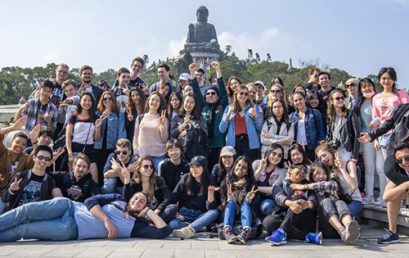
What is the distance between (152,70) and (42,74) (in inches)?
902

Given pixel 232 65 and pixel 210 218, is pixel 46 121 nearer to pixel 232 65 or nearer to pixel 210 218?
pixel 210 218

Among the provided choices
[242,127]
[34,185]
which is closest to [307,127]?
[242,127]

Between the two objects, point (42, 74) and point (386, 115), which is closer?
point (386, 115)

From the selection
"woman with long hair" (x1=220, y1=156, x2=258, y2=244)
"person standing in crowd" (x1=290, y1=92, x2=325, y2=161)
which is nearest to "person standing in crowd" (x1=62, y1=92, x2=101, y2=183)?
"woman with long hair" (x1=220, y1=156, x2=258, y2=244)

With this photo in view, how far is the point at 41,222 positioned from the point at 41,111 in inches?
133

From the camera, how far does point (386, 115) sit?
6773 millimetres

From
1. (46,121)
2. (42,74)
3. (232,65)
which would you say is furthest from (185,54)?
(46,121)

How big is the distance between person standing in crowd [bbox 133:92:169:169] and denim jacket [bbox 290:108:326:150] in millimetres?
2401

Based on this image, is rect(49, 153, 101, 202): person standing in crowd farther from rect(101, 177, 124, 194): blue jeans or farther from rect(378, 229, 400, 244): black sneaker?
rect(378, 229, 400, 244): black sneaker

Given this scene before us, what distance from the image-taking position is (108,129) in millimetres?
7547

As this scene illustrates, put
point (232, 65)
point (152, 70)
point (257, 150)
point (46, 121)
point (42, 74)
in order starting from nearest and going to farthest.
Answer: point (257, 150), point (46, 121), point (42, 74), point (232, 65), point (152, 70)

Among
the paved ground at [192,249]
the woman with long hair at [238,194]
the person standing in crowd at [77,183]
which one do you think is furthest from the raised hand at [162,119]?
the paved ground at [192,249]

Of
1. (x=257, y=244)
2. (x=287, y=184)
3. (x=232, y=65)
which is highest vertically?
(x=232, y=65)

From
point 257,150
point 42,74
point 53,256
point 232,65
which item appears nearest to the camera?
point 53,256
